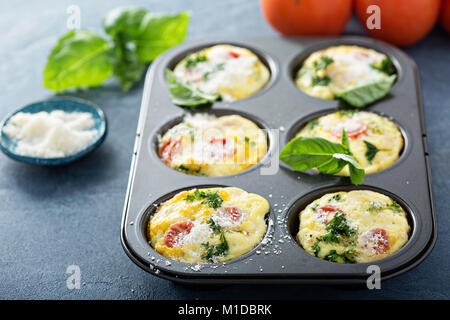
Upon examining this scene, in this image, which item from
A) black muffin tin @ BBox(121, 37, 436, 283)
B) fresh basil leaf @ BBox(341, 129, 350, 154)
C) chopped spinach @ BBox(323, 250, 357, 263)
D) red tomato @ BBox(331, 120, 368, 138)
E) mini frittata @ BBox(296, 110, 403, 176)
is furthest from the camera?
red tomato @ BBox(331, 120, 368, 138)

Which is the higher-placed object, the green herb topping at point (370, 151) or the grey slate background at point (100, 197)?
the green herb topping at point (370, 151)

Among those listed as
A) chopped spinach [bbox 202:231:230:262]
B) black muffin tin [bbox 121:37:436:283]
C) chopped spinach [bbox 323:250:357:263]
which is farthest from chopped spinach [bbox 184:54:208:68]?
chopped spinach [bbox 323:250:357:263]

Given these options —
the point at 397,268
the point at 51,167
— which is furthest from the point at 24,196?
the point at 397,268

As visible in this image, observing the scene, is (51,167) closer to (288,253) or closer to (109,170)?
(109,170)

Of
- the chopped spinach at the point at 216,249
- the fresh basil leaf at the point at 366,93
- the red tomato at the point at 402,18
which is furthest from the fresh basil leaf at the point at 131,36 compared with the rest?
the chopped spinach at the point at 216,249

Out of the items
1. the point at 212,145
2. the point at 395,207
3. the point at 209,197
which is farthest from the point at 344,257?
the point at 212,145

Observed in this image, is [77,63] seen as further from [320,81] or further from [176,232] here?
[176,232]

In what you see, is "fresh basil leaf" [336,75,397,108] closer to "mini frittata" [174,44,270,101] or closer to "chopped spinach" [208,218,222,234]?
"mini frittata" [174,44,270,101]

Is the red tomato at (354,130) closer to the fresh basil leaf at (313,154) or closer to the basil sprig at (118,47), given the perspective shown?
the fresh basil leaf at (313,154)
